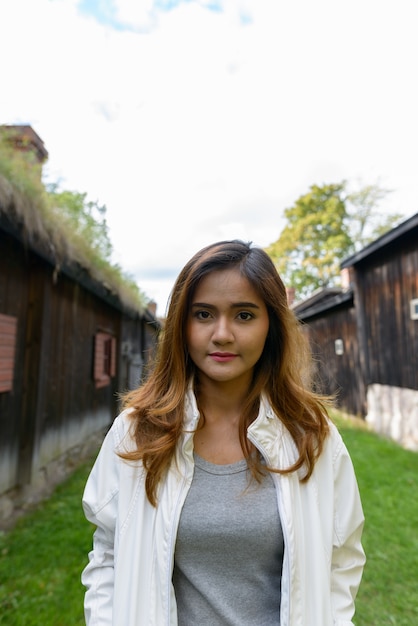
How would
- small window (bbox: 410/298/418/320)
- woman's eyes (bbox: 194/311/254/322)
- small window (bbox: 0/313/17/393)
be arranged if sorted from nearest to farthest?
1. woman's eyes (bbox: 194/311/254/322)
2. small window (bbox: 0/313/17/393)
3. small window (bbox: 410/298/418/320)

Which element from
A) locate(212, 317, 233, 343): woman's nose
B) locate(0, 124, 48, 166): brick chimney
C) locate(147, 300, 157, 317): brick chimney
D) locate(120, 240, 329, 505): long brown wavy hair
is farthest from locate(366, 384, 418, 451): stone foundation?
locate(147, 300, 157, 317): brick chimney

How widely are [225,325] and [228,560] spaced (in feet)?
2.32

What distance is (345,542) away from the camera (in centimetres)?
129

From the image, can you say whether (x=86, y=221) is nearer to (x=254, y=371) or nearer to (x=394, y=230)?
(x=254, y=371)

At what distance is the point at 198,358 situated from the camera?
138cm

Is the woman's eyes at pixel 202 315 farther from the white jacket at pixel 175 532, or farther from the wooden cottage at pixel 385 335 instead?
the wooden cottage at pixel 385 335

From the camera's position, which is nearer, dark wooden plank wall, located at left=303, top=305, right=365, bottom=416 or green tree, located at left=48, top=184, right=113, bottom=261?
green tree, located at left=48, top=184, right=113, bottom=261

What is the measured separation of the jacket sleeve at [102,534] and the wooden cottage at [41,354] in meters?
1.23

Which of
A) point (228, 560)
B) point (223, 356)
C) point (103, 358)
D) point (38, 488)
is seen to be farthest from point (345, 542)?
point (103, 358)

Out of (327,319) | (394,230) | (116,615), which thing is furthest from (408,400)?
(116,615)

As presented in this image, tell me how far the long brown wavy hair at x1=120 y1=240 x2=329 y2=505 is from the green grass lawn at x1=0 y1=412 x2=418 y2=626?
202 cm

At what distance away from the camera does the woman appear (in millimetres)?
1177

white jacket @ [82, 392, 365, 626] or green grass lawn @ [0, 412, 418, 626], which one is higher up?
white jacket @ [82, 392, 365, 626]

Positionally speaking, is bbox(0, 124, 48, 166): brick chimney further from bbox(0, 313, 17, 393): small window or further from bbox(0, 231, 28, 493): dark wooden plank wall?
bbox(0, 313, 17, 393): small window
